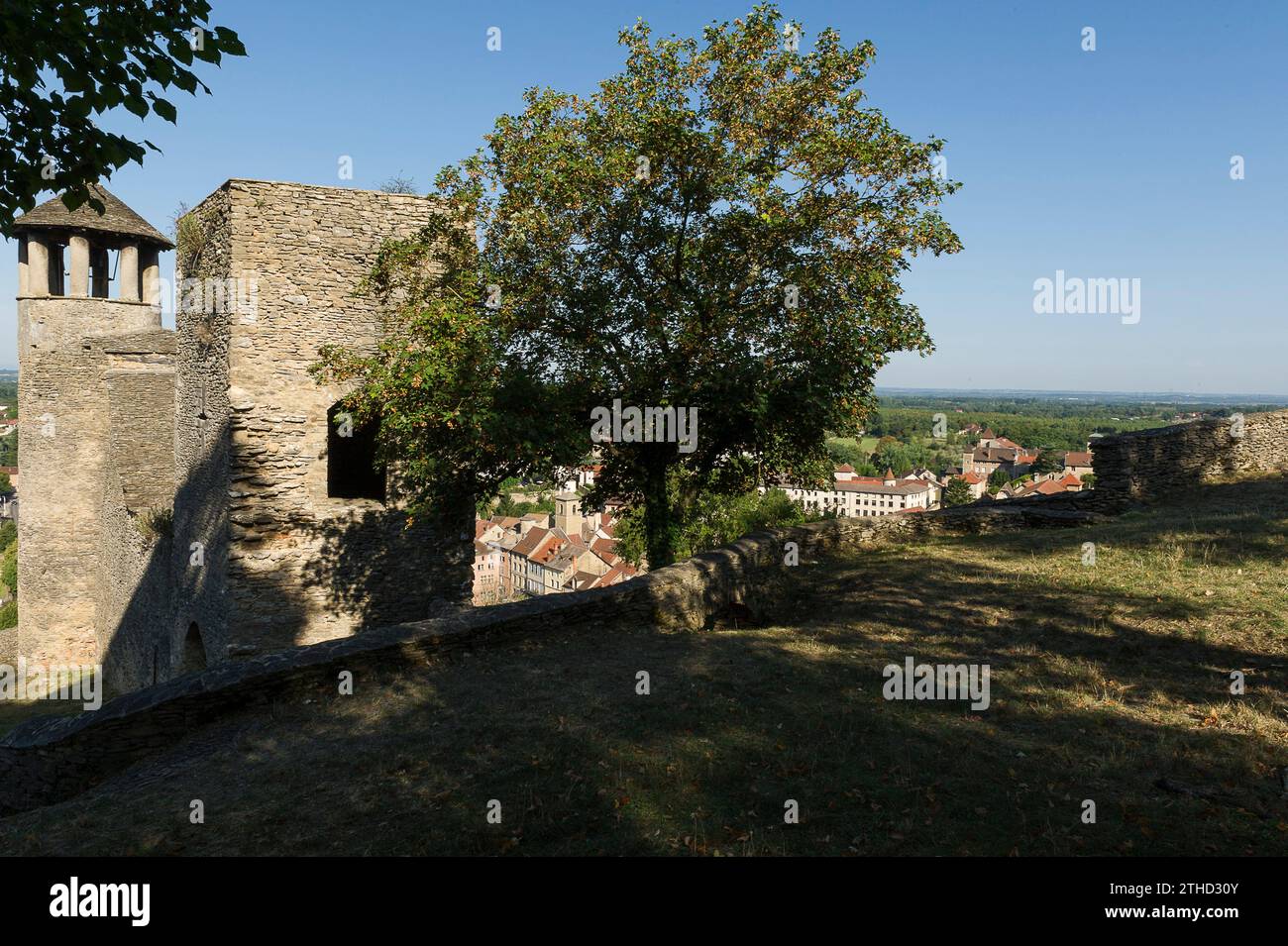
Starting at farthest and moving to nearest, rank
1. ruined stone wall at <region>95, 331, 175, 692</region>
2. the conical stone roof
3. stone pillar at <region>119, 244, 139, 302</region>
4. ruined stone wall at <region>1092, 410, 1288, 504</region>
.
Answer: stone pillar at <region>119, 244, 139, 302</region>
the conical stone roof
ruined stone wall at <region>95, 331, 175, 692</region>
ruined stone wall at <region>1092, 410, 1288, 504</region>

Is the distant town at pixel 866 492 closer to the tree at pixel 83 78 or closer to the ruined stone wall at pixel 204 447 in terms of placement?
the ruined stone wall at pixel 204 447

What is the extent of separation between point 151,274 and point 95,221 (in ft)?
7.27

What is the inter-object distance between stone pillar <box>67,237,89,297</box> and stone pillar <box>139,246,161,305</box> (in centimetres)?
162

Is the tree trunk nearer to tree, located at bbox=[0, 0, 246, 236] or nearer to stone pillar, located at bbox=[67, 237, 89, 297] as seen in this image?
tree, located at bbox=[0, 0, 246, 236]

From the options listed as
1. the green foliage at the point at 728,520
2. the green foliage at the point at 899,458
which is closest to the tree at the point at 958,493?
the green foliage at the point at 899,458

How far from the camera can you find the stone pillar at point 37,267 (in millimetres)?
22438

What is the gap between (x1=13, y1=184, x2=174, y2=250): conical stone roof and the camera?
22.1 meters

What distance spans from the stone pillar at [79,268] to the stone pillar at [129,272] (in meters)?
0.99

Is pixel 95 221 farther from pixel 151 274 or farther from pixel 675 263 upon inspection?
pixel 675 263

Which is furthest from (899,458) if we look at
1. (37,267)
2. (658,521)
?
(37,267)

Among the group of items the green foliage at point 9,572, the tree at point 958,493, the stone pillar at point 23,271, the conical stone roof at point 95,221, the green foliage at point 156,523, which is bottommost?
the green foliage at point 9,572

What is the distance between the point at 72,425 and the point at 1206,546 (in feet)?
90.7

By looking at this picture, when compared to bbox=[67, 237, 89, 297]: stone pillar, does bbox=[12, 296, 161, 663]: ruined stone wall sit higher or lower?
lower

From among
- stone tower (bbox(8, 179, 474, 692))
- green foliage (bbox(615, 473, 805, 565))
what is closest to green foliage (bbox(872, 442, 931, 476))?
green foliage (bbox(615, 473, 805, 565))
